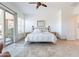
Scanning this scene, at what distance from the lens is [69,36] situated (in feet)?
29.5

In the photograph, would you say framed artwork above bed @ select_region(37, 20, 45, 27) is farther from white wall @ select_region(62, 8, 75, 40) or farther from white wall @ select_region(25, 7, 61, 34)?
white wall @ select_region(62, 8, 75, 40)

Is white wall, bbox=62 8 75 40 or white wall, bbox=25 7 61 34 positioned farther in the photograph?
white wall, bbox=25 7 61 34

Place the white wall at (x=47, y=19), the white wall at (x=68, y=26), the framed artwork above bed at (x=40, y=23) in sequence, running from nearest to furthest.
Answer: the white wall at (x=68, y=26) < the white wall at (x=47, y=19) < the framed artwork above bed at (x=40, y=23)

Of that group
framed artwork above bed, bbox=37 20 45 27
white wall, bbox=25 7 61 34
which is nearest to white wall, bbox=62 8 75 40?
white wall, bbox=25 7 61 34

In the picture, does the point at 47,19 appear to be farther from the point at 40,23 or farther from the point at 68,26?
the point at 68,26

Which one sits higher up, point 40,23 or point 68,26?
point 40,23

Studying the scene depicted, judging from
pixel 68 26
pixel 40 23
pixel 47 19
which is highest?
pixel 47 19

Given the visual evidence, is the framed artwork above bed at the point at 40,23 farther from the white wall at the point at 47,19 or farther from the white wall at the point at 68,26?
the white wall at the point at 68,26

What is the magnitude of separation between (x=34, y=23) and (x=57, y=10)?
1984 mm

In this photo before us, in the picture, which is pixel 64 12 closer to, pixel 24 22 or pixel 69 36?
pixel 69 36

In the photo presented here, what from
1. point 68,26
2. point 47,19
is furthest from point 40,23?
point 68,26

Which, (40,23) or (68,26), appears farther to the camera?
(40,23)

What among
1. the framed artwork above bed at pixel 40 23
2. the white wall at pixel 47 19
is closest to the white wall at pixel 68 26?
the white wall at pixel 47 19

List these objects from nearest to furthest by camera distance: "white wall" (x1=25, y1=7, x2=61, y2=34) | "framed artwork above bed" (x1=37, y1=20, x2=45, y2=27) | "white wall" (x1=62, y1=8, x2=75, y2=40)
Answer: "white wall" (x1=62, y1=8, x2=75, y2=40) → "white wall" (x1=25, y1=7, x2=61, y2=34) → "framed artwork above bed" (x1=37, y1=20, x2=45, y2=27)
